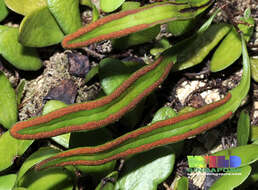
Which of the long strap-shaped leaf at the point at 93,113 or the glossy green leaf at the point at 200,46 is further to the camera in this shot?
the glossy green leaf at the point at 200,46

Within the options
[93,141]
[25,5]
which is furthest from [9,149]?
[25,5]

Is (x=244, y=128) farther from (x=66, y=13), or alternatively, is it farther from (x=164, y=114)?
(x=66, y=13)

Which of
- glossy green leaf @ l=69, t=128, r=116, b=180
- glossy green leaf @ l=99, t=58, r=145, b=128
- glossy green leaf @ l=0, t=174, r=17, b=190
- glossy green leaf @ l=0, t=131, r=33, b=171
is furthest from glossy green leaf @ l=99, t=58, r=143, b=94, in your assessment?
glossy green leaf @ l=0, t=174, r=17, b=190

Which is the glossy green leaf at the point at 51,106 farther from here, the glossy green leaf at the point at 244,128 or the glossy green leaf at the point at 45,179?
the glossy green leaf at the point at 244,128

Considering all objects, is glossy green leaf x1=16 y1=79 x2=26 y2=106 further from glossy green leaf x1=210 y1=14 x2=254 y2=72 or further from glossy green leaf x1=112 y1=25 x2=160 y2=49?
glossy green leaf x1=210 y1=14 x2=254 y2=72

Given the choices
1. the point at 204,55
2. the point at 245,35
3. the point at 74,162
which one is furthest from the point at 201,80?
the point at 74,162

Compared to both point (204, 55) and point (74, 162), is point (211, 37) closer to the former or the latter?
point (204, 55)

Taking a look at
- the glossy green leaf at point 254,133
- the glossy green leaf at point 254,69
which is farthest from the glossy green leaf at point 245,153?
the glossy green leaf at point 254,69
